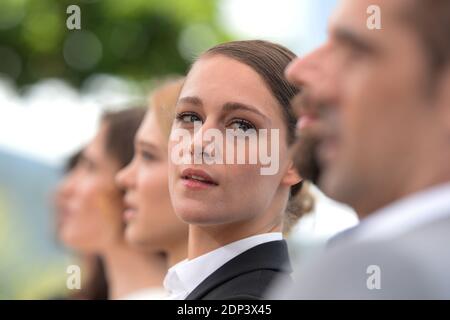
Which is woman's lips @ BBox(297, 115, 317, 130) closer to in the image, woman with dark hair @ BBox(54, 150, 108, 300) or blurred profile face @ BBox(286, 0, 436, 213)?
blurred profile face @ BBox(286, 0, 436, 213)

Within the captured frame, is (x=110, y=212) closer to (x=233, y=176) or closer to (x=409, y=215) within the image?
(x=233, y=176)

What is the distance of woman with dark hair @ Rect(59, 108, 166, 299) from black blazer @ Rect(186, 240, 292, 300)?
124cm

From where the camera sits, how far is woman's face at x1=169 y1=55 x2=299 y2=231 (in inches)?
77.9

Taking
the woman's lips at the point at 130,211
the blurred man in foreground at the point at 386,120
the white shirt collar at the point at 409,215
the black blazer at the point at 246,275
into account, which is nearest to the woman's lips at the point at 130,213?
the woman's lips at the point at 130,211

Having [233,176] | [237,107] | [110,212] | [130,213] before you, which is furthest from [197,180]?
[110,212]

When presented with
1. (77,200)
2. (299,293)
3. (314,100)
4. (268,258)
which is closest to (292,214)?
(268,258)

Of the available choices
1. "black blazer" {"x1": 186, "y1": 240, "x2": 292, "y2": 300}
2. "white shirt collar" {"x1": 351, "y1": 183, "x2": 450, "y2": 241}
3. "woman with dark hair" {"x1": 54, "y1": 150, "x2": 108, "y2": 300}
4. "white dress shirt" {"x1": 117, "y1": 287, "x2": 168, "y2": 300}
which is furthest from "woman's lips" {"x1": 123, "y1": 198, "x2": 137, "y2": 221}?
"white shirt collar" {"x1": 351, "y1": 183, "x2": 450, "y2": 241}

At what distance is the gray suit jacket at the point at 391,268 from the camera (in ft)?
3.79

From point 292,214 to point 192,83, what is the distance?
0.54 m

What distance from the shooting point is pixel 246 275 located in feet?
6.63

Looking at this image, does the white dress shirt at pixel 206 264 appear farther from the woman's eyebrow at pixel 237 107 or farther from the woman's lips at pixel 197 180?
the woman's eyebrow at pixel 237 107

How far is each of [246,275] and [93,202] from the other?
6.31 ft

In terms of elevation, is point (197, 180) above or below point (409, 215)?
above

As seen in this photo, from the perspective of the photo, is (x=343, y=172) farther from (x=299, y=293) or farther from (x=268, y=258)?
(x=268, y=258)
